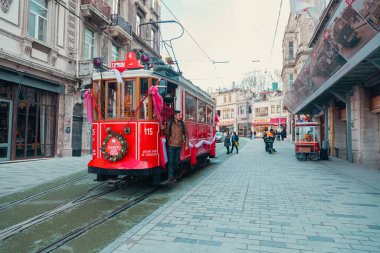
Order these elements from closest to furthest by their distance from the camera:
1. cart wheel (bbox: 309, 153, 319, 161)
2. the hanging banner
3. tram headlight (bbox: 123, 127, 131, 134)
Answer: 1. tram headlight (bbox: 123, 127, 131, 134)
2. the hanging banner
3. cart wheel (bbox: 309, 153, 319, 161)

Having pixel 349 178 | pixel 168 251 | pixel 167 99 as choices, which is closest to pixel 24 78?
pixel 167 99

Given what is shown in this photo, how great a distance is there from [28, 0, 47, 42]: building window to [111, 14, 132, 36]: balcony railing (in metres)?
6.16

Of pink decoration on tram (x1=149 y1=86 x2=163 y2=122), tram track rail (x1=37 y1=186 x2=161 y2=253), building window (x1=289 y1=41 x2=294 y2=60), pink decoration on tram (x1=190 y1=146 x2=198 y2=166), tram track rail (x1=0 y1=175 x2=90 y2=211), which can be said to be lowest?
tram track rail (x1=37 y1=186 x2=161 y2=253)

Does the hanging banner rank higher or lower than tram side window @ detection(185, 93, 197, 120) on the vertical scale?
higher

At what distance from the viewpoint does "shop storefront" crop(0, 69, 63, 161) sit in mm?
12195

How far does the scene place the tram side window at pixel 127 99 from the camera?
657 cm

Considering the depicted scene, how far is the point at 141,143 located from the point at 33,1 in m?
11.8

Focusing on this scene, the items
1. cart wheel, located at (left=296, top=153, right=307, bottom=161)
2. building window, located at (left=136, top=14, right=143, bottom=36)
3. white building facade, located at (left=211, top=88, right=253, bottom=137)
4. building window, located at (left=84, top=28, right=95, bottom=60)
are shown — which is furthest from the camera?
white building facade, located at (left=211, top=88, right=253, bottom=137)

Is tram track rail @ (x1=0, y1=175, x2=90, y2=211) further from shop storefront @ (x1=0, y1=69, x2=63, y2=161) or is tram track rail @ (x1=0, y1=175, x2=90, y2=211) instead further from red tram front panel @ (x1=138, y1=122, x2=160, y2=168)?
shop storefront @ (x1=0, y1=69, x2=63, y2=161)

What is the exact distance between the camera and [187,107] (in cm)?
856

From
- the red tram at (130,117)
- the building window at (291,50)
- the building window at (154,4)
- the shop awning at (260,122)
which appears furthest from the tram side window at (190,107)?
the shop awning at (260,122)

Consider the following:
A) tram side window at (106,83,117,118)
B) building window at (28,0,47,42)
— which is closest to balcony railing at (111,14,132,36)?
building window at (28,0,47,42)

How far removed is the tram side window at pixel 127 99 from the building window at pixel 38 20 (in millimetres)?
9925

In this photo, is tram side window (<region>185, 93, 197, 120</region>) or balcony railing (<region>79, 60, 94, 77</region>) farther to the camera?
balcony railing (<region>79, 60, 94, 77</region>)
